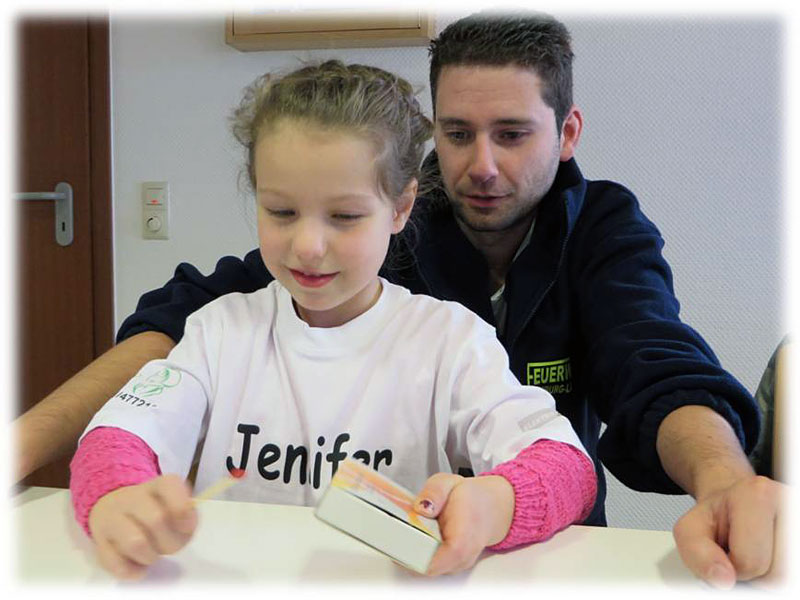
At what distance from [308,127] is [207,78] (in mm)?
1359

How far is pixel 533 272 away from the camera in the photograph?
1113 mm

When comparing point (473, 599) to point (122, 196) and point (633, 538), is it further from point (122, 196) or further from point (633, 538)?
point (122, 196)

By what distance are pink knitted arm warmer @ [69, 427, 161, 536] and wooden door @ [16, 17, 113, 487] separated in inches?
61.3

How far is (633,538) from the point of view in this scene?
1.92 ft

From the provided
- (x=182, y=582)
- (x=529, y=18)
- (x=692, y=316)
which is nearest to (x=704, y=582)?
(x=182, y=582)

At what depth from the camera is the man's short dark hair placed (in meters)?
1.15

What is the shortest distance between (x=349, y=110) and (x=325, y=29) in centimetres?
112

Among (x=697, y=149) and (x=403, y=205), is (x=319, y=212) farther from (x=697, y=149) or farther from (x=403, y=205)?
(x=697, y=149)

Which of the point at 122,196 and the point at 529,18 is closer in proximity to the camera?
the point at 529,18

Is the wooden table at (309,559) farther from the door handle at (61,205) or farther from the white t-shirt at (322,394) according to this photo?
the door handle at (61,205)

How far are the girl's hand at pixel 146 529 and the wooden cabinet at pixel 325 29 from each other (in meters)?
1.50

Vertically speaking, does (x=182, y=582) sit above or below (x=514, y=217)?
below

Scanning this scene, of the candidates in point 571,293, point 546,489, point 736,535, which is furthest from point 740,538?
point 571,293

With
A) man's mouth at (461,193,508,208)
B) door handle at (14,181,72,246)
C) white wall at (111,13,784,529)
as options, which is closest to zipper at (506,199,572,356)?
man's mouth at (461,193,508,208)
